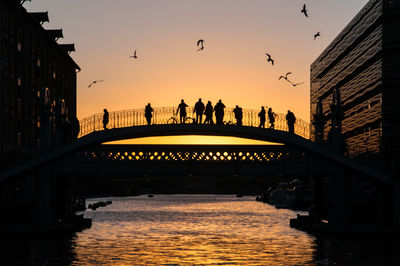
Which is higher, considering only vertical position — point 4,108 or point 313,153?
point 4,108

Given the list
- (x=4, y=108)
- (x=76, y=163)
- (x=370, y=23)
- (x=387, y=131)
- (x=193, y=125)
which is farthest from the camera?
(x=370, y=23)

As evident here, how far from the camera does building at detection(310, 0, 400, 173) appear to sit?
265 feet

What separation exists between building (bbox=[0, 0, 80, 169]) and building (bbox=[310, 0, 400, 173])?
29875 mm

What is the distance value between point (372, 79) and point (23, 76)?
132 feet

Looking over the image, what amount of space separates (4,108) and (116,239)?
91.9ft

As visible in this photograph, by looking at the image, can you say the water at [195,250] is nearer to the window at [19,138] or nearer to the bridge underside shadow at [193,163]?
the bridge underside shadow at [193,163]

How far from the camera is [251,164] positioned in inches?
1992

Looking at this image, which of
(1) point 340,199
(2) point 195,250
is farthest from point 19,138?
(2) point 195,250

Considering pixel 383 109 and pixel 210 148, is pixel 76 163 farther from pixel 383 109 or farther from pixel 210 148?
pixel 383 109

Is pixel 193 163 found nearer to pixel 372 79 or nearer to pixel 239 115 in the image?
pixel 239 115

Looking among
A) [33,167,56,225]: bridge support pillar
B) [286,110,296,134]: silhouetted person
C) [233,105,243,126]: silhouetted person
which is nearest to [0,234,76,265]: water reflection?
[33,167,56,225]: bridge support pillar

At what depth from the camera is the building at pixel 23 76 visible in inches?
2633

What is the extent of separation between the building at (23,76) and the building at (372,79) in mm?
29875

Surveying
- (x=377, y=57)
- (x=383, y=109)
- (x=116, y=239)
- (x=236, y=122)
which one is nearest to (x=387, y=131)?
(x=383, y=109)
